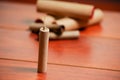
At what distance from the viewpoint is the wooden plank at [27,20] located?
1511mm

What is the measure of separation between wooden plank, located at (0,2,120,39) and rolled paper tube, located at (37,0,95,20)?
95 millimetres

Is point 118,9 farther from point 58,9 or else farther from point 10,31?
point 10,31

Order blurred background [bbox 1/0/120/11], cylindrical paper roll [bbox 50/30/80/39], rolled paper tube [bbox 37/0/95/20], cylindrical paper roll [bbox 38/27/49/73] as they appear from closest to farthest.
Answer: cylindrical paper roll [bbox 38/27/49/73] → cylindrical paper roll [bbox 50/30/80/39] → rolled paper tube [bbox 37/0/95/20] → blurred background [bbox 1/0/120/11]

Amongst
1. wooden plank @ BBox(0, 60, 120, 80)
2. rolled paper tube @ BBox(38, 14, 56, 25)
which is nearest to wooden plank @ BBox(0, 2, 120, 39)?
rolled paper tube @ BBox(38, 14, 56, 25)

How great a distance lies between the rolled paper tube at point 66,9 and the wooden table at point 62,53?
95 mm

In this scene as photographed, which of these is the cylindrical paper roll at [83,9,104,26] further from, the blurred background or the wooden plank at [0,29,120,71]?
the blurred background

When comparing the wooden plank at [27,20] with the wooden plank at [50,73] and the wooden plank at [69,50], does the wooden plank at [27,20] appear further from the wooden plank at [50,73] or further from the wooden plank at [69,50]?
the wooden plank at [50,73]

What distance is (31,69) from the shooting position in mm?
1102

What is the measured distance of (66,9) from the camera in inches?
59.7

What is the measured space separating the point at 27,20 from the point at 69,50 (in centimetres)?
42

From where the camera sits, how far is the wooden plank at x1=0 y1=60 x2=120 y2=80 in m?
1.05

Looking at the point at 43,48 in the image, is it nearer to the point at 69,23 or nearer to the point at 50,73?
the point at 50,73

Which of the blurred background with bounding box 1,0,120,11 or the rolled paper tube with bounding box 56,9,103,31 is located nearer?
the rolled paper tube with bounding box 56,9,103,31

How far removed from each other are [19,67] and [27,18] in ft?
1.91
